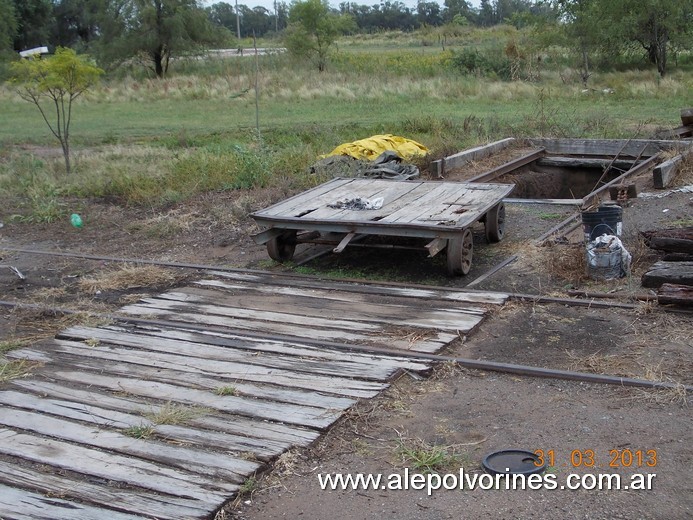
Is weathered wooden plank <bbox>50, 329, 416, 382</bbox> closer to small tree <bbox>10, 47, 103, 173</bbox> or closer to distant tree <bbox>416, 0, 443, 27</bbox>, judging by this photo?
small tree <bbox>10, 47, 103, 173</bbox>

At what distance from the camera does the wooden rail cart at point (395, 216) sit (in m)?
6.89

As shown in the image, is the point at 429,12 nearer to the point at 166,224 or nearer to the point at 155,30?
the point at 155,30

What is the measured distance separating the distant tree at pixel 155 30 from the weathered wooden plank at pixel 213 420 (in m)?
35.0

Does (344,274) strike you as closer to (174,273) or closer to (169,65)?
(174,273)

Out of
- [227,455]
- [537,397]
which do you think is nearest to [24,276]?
[227,455]

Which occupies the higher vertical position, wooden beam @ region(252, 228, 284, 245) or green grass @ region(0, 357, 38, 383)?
wooden beam @ region(252, 228, 284, 245)

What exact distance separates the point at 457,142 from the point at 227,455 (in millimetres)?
10431

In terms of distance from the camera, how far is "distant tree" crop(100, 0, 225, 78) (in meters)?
38.0

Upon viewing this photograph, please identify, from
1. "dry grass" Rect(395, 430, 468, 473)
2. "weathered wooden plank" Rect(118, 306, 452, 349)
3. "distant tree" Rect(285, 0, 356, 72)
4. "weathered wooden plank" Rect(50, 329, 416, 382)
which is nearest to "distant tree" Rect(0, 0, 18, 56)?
"distant tree" Rect(285, 0, 356, 72)

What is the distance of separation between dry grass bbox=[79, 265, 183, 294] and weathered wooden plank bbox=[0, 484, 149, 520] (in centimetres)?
366

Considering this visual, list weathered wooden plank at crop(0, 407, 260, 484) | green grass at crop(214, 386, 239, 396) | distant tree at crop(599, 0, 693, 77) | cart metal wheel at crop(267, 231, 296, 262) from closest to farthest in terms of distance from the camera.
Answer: weathered wooden plank at crop(0, 407, 260, 484), green grass at crop(214, 386, 239, 396), cart metal wheel at crop(267, 231, 296, 262), distant tree at crop(599, 0, 693, 77)

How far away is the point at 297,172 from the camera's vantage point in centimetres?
1163

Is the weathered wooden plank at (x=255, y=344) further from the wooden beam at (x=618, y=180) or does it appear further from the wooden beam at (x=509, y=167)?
the wooden beam at (x=509, y=167)

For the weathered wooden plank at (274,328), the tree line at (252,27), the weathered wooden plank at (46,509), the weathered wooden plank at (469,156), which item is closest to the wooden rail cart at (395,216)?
the weathered wooden plank at (274,328)
